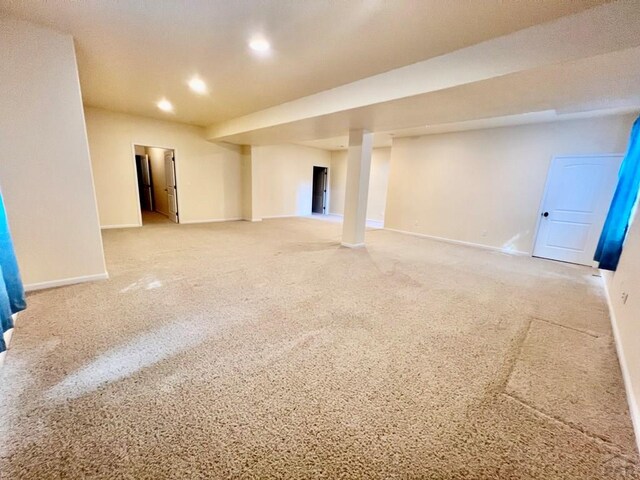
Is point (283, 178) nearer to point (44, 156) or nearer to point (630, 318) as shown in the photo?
point (44, 156)

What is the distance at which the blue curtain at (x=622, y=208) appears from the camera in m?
3.17

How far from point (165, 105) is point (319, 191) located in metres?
6.46

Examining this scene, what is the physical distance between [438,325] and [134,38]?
4127 mm

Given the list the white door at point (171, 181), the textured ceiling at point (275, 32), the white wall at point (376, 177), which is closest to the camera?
the textured ceiling at point (275, 32)

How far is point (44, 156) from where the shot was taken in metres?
2.53

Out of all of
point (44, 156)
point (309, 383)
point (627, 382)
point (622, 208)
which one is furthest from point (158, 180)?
A: point (622, 208)

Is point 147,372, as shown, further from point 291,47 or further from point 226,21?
point 291,47

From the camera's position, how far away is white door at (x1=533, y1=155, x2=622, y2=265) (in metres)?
4.33

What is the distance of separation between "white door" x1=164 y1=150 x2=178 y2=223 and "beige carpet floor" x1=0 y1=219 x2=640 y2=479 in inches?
172

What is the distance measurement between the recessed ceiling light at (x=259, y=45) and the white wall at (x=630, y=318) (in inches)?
151

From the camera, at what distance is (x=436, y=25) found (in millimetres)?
2127

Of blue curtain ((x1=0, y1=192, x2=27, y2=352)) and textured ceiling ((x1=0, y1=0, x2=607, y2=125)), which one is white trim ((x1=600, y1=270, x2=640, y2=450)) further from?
blue curtain ((x1=0, y1=192, x2=27, y2=352))

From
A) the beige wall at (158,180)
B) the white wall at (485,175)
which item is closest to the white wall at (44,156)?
the beige wall at (158,180)

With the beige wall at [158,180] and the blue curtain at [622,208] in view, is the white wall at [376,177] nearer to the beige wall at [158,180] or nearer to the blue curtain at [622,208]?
the blue curtain at [622,208]
